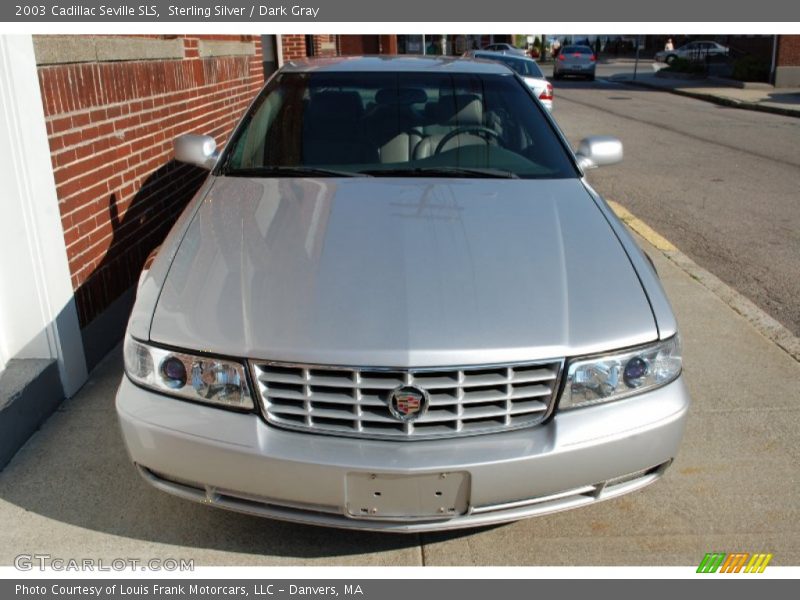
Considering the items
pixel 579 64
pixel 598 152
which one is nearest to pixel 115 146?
pixel 598 152

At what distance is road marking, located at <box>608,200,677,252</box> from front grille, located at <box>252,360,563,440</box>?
14.7 feet

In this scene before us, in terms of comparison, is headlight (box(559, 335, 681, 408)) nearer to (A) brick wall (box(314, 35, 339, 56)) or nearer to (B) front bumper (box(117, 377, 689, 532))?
(B) front bumper (box(117, 377, 689, 532))

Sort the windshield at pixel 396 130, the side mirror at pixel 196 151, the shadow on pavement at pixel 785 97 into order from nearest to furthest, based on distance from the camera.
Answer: the windshield at pixel 396 130
the side mirror at pixel 196 151
the shadow on pavement at pixel 785 97

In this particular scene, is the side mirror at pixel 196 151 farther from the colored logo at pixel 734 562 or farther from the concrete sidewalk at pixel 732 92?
the concrete sidewalk at pixel 732 92

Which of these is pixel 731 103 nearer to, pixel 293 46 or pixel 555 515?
pixel 293 46

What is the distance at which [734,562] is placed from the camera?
9.46 feet

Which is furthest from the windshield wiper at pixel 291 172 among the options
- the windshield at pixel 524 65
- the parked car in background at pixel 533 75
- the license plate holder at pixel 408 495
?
the windshield at pixel 524 65

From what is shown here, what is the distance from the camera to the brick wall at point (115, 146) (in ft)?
13.3

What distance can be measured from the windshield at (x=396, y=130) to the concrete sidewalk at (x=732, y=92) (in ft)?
54.7

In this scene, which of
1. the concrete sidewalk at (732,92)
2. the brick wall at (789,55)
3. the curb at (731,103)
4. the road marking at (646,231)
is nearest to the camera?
the road marking at (646,231)

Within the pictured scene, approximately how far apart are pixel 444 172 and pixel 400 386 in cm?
160

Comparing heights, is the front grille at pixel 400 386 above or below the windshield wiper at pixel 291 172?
below

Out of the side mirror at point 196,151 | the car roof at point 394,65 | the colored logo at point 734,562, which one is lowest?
the colored logo at point 734,562

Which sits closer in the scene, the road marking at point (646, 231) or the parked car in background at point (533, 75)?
the road marking at point (646, 231)
